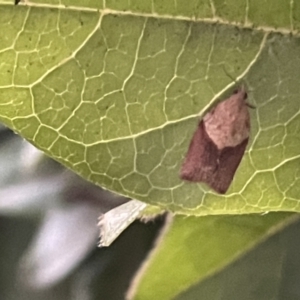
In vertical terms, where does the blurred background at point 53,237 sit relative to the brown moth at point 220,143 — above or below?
below

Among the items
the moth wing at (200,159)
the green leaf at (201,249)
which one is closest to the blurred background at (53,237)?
the green leaf at (201,249)

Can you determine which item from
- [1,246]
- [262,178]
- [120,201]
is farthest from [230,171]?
[1,246]

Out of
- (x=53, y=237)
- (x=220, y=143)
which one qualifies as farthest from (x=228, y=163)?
(x=53, y=237)

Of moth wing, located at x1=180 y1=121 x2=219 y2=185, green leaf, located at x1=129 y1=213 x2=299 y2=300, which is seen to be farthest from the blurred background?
moth wing, located at x1=180 y1=121 x2=219 y2=185

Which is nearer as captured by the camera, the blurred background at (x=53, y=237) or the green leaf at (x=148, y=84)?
Result: the green leaf at (x=148, y=84)

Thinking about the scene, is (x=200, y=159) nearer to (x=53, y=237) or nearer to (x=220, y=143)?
(x=220, y=143)

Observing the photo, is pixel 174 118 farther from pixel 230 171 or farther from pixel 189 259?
pixel 189 259

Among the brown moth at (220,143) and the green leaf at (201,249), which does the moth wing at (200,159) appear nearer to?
the brown moth at (220,143)
